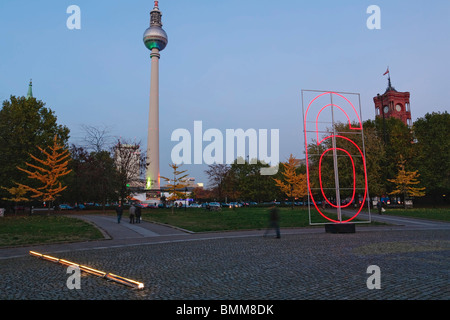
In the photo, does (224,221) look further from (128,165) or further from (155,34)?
(155,34)

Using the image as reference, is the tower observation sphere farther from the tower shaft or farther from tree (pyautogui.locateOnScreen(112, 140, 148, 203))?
tree (pyautogui.locateOnScreen(112, 140, 148, 203))

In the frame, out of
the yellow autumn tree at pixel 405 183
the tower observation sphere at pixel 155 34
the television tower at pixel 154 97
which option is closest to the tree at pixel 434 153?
the yellow autumn tree at pixel 405 183

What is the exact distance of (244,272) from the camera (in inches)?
347

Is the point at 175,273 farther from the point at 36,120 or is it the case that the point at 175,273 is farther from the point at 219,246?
the point at 36,120

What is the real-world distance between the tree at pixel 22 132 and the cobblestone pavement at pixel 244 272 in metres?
32.2

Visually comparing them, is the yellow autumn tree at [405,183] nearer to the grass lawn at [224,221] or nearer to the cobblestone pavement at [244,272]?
the grass lawn at [224,221]

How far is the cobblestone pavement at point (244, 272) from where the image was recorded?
6.71 m

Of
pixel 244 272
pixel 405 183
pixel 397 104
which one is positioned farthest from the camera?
pixel 397 104

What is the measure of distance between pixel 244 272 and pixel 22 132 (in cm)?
4416

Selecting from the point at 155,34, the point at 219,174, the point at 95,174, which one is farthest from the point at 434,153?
the point at 155,34

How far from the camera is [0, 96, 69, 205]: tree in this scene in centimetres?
3975

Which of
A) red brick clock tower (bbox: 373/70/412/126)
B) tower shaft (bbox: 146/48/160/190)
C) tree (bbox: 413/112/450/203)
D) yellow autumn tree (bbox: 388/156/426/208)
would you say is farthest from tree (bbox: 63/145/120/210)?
red brick clock tower (bbox: 373/70/412/126)
